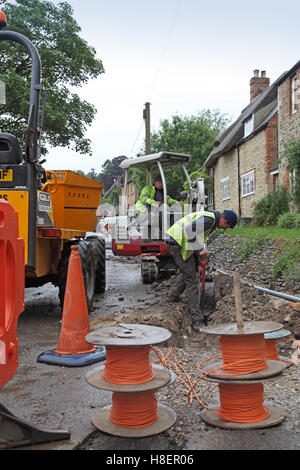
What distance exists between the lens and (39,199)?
5852 mm

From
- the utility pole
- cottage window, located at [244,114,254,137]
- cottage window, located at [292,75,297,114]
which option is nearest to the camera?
cottage window, located at [292,75,297,114]

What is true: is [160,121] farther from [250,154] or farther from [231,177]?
[250,154]

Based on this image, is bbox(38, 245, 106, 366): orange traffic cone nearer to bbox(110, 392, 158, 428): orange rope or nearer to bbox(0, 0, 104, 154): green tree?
bbox(110, 392, 158, 428): orange rope

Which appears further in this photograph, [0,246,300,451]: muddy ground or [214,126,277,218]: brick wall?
[214,126,277,218]: brick wall

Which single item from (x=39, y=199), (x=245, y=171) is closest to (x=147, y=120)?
(x=245, y=171)

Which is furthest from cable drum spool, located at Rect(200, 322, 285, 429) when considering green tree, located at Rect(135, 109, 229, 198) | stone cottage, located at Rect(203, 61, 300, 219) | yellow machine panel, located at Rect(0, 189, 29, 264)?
green tree, located at Rect(135, 109, 229, 198)

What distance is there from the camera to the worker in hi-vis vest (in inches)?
280

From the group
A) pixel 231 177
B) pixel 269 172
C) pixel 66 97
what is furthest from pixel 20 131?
pixel 231 177

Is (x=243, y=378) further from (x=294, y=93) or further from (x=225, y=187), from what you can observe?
(x=225, y=187)

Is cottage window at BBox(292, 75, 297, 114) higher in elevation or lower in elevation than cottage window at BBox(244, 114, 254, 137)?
lower

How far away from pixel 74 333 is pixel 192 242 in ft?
10.8

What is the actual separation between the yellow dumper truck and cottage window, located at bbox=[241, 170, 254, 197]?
17.3 meters

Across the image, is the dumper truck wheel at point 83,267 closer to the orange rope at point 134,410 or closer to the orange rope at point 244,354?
the orange rope at point 134,410
